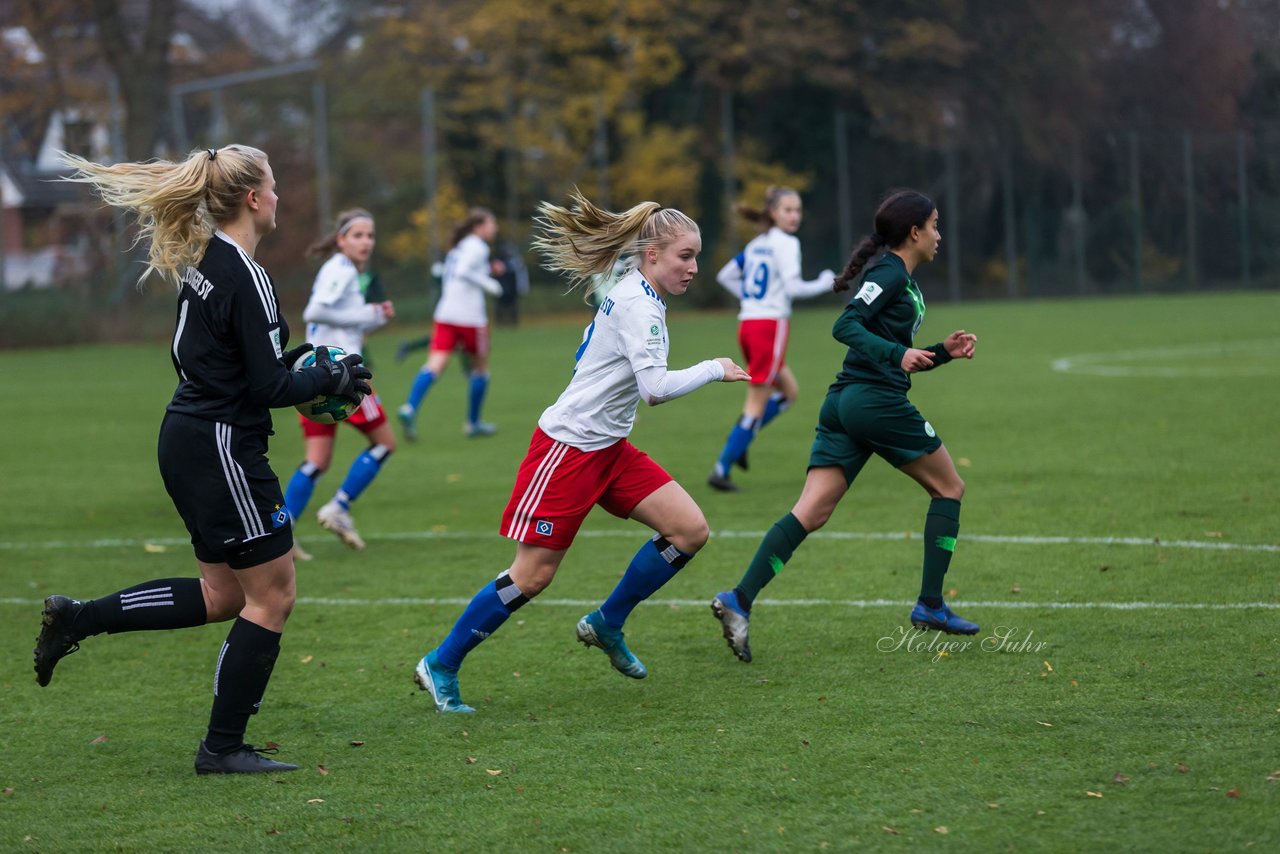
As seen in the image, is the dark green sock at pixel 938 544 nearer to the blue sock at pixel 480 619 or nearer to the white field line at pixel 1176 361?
A: the blue sock at pixel 480 619

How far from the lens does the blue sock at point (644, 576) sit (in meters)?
5.57

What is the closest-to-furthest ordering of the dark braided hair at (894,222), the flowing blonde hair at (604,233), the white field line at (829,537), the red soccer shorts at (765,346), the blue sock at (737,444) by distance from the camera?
the flowing blonde hair at (604,233)
the dark braided hair at (894,222)
the white field line at (829,537)
the blue sock at (737,444)
the red soccer shorts at (765,346)

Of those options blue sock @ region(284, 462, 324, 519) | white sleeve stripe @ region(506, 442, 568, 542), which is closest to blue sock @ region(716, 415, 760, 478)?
blue sock @ region(284, 462, 324, 519)

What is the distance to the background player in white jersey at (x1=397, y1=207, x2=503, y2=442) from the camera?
14.4 meters

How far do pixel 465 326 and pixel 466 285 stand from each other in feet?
1.68

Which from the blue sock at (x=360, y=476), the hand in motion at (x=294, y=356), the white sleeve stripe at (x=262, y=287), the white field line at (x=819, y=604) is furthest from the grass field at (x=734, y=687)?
the white sleeve stripe at (x=262, y=287)

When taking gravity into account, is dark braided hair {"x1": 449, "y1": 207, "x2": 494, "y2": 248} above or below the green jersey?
above

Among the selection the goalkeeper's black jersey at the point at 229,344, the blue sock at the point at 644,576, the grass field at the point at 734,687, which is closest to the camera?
the grass field at the point at 734,687

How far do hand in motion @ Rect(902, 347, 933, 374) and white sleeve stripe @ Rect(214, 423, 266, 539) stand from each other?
256 centimetres

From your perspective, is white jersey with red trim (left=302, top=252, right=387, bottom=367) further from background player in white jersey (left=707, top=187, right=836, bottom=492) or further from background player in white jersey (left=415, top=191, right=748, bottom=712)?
background player in white jersey (left=415, top=191, right=748, bottom=712)

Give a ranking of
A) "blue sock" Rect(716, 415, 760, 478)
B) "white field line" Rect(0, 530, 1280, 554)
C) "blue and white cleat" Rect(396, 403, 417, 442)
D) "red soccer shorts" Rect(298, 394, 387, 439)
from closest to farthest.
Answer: "white field line" Rect(0, 530, 1280, 554) → "red soccer shorts" Rect(298, 394, 387, 439) → "blue sock" Rect(716, 415, 760, 478) → "blue and white cleat" Rect(396, 403, 417, 442)

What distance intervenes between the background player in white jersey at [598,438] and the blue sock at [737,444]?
4.94 meters

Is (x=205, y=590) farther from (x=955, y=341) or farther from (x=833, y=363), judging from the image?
(x=833, y=363)

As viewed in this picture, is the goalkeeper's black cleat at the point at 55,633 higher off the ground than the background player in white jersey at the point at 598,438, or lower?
lower
